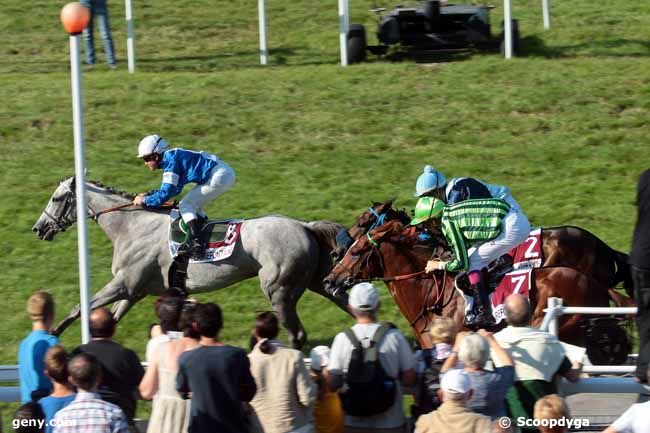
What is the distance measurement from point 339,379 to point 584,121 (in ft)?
34.5

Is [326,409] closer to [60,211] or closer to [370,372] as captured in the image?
[370,372]

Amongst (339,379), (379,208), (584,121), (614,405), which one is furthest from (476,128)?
(339,379)

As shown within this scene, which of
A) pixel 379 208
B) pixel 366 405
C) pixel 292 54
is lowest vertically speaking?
pixel 366 405

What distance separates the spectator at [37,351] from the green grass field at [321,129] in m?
4.33

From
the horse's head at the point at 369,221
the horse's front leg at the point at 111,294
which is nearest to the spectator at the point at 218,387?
the horse's head at the point at 369,221

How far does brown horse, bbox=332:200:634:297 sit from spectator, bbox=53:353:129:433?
4.67 metres

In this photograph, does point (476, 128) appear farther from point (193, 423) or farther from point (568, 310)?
point (193, 423)

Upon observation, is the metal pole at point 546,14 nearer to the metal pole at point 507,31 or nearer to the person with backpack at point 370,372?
the metal pole at point 507,31

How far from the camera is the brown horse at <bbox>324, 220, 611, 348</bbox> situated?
388 inches

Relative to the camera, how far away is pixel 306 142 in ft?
53.0

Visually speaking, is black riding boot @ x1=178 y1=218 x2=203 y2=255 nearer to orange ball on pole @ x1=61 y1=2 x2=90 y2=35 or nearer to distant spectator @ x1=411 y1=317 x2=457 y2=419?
orange ball on pole @ x1=61 y1=2 x2=90 y2=35

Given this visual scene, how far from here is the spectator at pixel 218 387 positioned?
247 inches

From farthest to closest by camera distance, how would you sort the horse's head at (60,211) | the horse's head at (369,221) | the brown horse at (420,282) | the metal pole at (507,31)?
the metal pole at (507,31) < the horse's head at (60,211) < the horse's head at (369,221) < the brown horse at (420,282)

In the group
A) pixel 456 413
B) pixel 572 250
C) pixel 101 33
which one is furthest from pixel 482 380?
pixel 101 33
